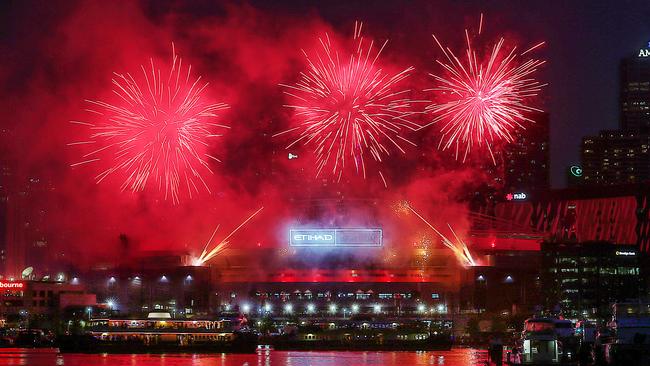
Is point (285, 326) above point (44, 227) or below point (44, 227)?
below

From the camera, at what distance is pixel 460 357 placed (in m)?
86.1

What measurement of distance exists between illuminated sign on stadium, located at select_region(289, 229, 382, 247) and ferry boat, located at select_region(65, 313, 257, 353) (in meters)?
39.0

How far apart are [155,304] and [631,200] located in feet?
293

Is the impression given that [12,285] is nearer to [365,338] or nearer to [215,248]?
[215,248]

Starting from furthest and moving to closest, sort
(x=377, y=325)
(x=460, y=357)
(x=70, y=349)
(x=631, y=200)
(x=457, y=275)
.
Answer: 1. (x=631, y=200)
2. (x=457, y=275)
3. (x=377, y=325)
4. (x=70, y=349)
5. (x=460, y=357)

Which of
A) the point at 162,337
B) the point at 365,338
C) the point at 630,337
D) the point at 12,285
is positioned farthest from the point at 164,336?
the point at 630,337

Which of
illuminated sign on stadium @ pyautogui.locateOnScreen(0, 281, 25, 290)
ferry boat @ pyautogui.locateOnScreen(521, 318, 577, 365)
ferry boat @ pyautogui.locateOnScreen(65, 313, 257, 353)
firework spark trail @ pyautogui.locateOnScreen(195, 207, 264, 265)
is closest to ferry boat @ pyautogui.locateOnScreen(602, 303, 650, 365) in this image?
ferry boat @ pyautogui.locateOnScreen(521, 318, 577, 365)

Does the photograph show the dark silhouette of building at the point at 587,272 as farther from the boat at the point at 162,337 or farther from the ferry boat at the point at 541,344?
the ferry boat at the point at 541,344

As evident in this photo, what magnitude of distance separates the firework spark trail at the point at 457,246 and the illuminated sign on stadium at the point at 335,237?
5.74m

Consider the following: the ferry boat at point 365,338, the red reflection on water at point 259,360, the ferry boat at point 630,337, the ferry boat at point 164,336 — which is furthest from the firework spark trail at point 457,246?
the ferry boat at point 630,337

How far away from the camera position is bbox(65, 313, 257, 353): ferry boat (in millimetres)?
97625

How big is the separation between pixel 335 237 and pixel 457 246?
639 inches

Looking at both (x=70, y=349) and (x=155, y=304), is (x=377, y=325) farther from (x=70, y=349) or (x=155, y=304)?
(x=155, y=304)

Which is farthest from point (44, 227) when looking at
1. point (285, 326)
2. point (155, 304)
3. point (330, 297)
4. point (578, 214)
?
point (578, 214)
